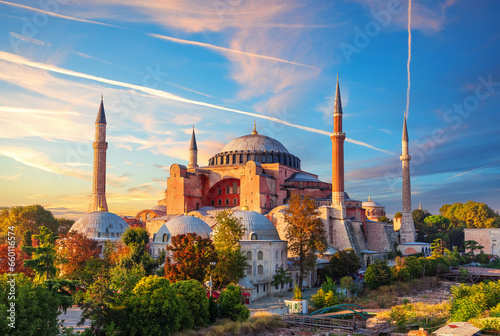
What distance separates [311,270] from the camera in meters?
26.8

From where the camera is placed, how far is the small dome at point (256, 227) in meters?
25.4

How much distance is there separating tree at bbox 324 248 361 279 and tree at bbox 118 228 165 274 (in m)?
10.3

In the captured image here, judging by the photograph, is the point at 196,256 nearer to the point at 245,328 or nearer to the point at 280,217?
the point at 245,328

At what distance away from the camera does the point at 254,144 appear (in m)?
43.5

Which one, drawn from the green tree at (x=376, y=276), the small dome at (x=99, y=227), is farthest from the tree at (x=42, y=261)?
the green tree at (x=376, y=276)

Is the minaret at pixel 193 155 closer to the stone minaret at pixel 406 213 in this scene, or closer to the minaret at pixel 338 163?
the minaret at pixel 338 163

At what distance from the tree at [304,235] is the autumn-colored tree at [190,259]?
22.3ft

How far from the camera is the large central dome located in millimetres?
43219

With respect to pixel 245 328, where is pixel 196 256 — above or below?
above

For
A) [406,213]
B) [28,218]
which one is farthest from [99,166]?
[406,213]

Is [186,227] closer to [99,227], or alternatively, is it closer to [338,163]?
[99,227]

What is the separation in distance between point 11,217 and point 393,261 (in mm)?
31347

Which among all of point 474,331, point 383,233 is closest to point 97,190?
point 383,233

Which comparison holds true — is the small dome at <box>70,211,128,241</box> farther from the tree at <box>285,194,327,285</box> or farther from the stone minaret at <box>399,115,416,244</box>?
the stone minaret at <box>399,115,416,244</box>
